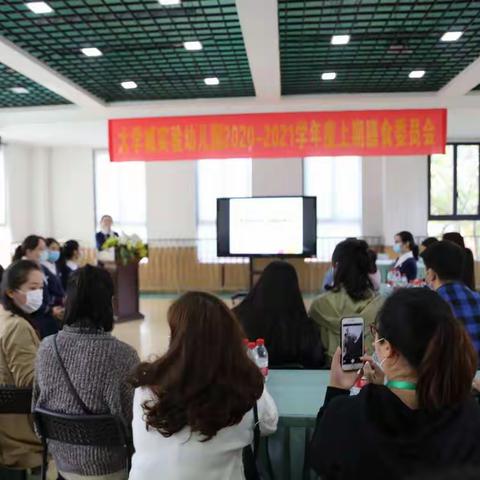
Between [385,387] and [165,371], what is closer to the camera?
[385,387]

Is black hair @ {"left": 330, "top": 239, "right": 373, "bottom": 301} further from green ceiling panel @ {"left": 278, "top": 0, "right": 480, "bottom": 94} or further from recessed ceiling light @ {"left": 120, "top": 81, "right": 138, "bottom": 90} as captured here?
recessed ceiling light @ {"left": 120, "top": 81, "right": 138, "bottom": 90}

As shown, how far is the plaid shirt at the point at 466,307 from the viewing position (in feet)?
8.30

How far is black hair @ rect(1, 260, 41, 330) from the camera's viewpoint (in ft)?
8.89

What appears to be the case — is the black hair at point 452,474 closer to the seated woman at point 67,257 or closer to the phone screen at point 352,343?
the phone screen at point 352,343

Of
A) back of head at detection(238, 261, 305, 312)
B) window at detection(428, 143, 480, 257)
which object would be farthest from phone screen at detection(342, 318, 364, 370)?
window at detection(428, 143, 480, 257)

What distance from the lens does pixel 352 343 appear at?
173 cm

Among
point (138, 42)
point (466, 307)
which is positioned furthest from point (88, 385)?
point (138, 42)

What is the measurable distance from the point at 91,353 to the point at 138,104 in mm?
5327

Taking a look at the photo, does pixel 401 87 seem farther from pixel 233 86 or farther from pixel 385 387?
pixel 385 387

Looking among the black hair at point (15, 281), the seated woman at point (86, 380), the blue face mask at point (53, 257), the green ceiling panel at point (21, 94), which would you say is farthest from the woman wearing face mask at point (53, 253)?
the seated woman at point (86, 380)

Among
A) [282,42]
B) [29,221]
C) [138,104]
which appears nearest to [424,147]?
[282,42]

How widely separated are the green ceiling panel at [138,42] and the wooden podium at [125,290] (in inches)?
88.8

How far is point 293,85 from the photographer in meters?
6.16

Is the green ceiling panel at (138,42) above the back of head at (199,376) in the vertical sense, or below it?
above
